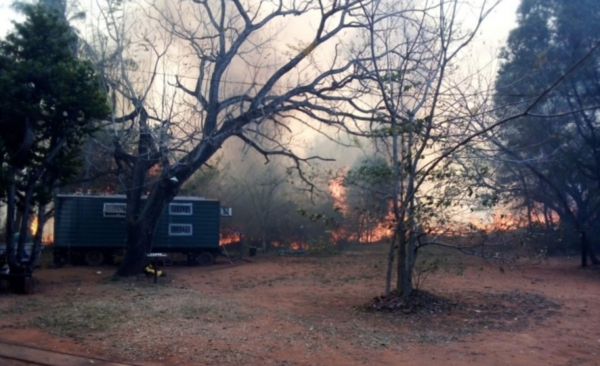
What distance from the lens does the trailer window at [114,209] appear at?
23609mm

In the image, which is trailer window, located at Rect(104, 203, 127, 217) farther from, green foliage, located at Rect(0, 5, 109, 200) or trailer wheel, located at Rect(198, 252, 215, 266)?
green foliage, located at Rect(0, 5, 109, 200)

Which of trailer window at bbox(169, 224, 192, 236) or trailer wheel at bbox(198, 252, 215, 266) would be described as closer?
trailer window at bbox(169, 224, 192, 236)

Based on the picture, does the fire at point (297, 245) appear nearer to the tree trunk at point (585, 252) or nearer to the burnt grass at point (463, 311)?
the tree trunk at point (585, 252)

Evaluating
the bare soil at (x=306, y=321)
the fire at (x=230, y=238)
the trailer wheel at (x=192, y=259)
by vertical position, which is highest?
the fire at (x=230, y=238)

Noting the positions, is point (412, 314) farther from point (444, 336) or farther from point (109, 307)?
point (109, 307)

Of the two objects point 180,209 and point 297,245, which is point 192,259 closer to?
point 180,209

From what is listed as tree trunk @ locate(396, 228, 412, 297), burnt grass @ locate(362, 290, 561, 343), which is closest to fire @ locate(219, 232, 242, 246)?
burnt grass @ locate(362, 290, 561, 343)

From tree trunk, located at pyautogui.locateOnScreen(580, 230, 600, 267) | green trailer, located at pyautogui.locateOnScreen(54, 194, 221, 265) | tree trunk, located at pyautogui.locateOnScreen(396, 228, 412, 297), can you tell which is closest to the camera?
tree trunk, located at pyautogui.locateOnScreen(396, 228, 412, 297)

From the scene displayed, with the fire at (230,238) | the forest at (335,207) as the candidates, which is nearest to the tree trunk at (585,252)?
the forest at (335,207)

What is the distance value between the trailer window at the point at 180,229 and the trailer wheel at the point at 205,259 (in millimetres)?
1012

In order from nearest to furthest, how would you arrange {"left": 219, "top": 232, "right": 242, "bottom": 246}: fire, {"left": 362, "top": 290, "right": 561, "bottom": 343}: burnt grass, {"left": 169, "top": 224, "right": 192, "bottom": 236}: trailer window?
{"left": 362, "top": 290, "right": 561, "bottom": 343}: burnt grass
{"left": 169, "top": 224, "right": 192, "bottom": 236}: trailer window
{"left": 219, "top": 232, "right": 242, "bottom": 246}: fire

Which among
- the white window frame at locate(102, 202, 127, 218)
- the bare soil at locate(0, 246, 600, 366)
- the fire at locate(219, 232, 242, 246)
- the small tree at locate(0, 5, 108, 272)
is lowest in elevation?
the bare soil at locate(0, 246, 600, 366)

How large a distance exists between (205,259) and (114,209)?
4010mm

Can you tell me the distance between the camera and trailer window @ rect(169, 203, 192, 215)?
24219 mm
